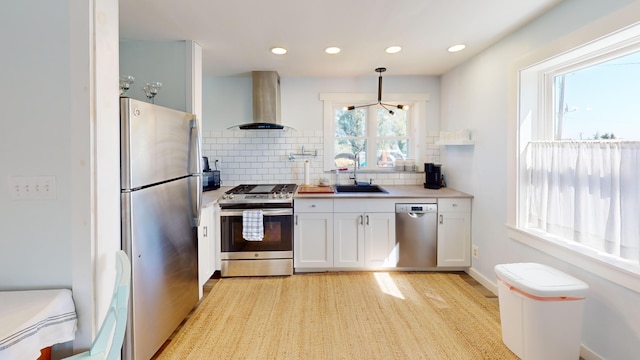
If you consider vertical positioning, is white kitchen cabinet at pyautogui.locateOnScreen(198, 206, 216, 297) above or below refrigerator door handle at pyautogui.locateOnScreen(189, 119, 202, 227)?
below

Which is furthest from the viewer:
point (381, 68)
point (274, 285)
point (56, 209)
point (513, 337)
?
point (381, 68)

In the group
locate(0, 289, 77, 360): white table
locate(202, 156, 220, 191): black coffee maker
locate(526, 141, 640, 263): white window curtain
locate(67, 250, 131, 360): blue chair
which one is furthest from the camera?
locate(202, 156, 220, 191): black coffee maker

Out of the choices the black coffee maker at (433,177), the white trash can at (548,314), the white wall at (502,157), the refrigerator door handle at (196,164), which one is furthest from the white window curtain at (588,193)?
the refrigerator door handle at (196,164)

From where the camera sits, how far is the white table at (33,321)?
1.07 m

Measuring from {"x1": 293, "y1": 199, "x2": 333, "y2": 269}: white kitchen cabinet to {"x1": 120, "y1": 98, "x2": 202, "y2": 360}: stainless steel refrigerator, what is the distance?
1138 mm

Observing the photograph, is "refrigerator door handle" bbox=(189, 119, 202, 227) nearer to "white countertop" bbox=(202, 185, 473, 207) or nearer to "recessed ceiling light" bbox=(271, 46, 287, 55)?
"white countertop" bbox=(202, 185, 473, 207)

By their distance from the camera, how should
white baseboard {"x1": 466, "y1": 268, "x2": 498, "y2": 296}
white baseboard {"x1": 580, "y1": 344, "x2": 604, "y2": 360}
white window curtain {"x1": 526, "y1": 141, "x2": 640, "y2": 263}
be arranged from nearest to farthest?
1. white window curtain {"x1": 526, "y1": 141, "x2": 640, "y2": 263}
2. white baseboard {"x1": 580, "y1": 344, "x2": 604, "y2": 360}
3. white baseboard {"x1": 466, "y1": 268, "x2": 498, "y2": 296}

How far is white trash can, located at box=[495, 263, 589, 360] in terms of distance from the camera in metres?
1.74

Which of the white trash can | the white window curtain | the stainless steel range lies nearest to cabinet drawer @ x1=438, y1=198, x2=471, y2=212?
the white window curtain

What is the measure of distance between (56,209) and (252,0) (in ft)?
5.43

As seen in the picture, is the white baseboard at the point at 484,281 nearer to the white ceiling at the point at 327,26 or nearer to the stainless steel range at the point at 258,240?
the stainless steel range at the point at 258,240

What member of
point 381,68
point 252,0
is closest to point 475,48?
point 381,68

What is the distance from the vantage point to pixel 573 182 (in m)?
2.08

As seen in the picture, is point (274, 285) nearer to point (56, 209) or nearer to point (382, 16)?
point (56, 209)
